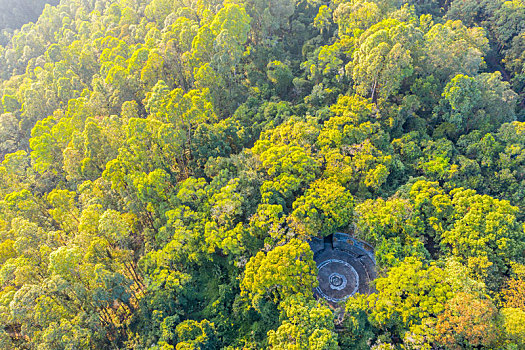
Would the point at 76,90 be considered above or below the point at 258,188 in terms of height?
above

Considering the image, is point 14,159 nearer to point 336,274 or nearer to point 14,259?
point 14,259

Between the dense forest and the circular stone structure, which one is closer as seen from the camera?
the dense forest

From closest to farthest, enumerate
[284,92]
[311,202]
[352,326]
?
[352,326] < [311,202] < [284,92]

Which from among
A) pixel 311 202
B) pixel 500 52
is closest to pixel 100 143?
pixel 311 202

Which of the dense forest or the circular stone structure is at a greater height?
the dense forest
